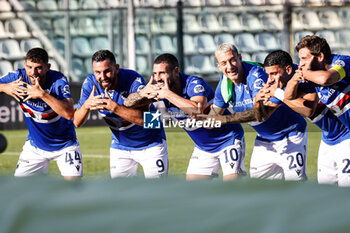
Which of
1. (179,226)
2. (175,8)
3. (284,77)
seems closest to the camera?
(179,226)

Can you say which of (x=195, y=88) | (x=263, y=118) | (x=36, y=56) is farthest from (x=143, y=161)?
(x=36, y=56)

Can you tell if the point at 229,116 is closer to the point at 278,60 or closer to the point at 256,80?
the point at 256,80

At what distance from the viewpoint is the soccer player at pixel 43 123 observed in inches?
181

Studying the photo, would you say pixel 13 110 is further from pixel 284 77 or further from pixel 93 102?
pixel 284 77

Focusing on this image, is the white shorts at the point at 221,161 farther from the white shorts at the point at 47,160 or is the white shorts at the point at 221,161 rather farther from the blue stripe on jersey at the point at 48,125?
the blue stripe on jersey at the point at 48,125

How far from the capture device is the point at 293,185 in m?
1.22

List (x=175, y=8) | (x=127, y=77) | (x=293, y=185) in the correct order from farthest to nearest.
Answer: (x=175, y=8) → (x=127, y=77) → (x=293, y=185)

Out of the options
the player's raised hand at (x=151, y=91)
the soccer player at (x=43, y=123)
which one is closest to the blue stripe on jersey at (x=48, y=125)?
the soccer player at (x=43, y=123)

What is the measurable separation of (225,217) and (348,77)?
9.96ft

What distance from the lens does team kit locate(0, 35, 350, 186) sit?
4.09m

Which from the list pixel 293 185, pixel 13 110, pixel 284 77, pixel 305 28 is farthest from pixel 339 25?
pixel 293 185

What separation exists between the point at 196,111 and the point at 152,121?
40 cm

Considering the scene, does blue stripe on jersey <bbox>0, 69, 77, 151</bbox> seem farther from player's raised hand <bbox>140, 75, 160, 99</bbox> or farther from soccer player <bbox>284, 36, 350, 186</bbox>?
soccer player <bbox>284, 36, 350, 186</bbox>

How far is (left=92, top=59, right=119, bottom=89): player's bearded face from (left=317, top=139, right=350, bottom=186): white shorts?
1782 millimetres
